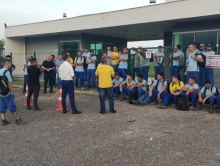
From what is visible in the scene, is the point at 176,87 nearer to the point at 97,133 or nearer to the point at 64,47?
the point at 97,133

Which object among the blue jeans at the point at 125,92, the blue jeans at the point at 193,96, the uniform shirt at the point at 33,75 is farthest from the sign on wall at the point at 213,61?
the uniform shirt at the point at 33,75

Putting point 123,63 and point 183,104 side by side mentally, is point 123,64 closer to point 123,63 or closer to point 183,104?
point 123,63

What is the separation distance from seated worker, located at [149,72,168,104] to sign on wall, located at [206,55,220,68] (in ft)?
5.24

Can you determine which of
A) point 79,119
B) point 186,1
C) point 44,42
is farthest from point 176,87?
point 44,42

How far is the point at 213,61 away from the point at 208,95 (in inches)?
60.9

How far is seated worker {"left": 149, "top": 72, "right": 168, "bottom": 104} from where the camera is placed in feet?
28.5

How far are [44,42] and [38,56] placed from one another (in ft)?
10.2

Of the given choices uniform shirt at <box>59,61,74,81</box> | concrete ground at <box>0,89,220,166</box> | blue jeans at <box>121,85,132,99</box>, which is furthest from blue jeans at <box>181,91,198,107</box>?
uniform shirt at <box>59,61,74,81</box>

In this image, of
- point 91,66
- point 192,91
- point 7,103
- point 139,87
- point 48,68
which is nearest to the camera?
point 7,103

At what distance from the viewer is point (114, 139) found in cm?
550

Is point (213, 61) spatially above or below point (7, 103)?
above

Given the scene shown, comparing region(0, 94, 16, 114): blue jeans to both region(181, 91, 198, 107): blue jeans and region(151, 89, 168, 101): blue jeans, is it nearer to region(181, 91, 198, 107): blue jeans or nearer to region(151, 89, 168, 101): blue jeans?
region(151, 89, 168, 101): blue jeans

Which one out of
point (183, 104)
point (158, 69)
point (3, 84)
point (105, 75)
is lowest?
point (183, 104)

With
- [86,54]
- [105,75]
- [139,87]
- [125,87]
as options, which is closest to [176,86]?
[139,87]
